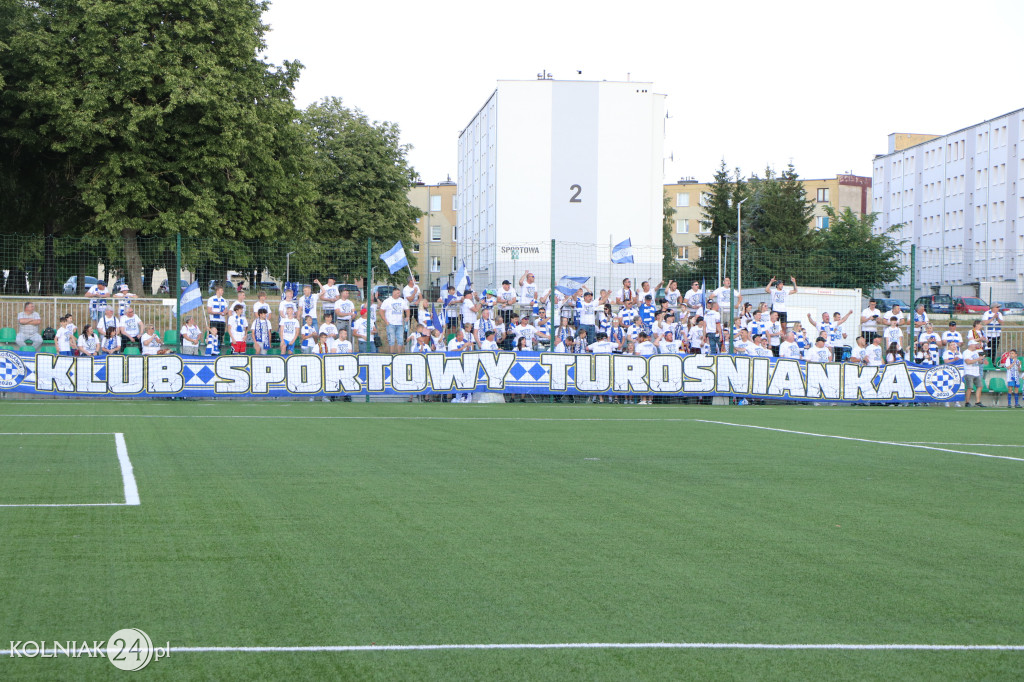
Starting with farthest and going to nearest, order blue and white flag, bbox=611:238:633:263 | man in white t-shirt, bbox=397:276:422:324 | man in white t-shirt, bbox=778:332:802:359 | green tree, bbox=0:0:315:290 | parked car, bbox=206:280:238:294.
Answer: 1. green tree, bbox=0:0:315:290
2. blue and white flag, bbox=611:238:633:263
3. man in white t-shirt, bbox=778:332:802:359
4. man in white t-shirt, bbox=397:276:422:324
5. parked car, bbox=206:280:238:294

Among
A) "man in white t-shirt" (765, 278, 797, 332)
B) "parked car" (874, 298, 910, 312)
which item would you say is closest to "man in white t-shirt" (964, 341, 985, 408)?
"parked car" (874, 298, 910, 312)

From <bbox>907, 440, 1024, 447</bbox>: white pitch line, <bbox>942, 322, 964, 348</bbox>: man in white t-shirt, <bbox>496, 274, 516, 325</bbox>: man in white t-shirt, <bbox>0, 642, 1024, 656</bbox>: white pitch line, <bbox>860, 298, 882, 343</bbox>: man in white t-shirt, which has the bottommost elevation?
<bbox>907, 440, 1024, 447</bbox>: white pitch line

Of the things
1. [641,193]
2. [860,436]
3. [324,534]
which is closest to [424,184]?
[641,193]

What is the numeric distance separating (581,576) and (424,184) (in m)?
107

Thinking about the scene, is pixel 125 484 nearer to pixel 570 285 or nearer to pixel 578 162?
pixel 570 285

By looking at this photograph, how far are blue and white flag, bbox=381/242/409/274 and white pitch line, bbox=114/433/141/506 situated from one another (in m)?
10.8

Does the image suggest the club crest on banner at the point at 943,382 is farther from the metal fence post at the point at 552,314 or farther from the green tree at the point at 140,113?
the green tree at the point at 140,113

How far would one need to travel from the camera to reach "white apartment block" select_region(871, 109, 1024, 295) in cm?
8962

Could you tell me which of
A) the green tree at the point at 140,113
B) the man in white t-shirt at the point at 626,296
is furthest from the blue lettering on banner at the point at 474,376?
the green tree at the point at 140,113

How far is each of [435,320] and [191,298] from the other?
5532 mm

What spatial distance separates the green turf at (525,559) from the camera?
4.46 metres

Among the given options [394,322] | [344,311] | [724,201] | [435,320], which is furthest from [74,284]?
[724,201]

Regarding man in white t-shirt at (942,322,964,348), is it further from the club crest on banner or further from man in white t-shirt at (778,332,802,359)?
man in white t-shirt at (778,332,802,359)

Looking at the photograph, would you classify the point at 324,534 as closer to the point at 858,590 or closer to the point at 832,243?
the point at 858,590
